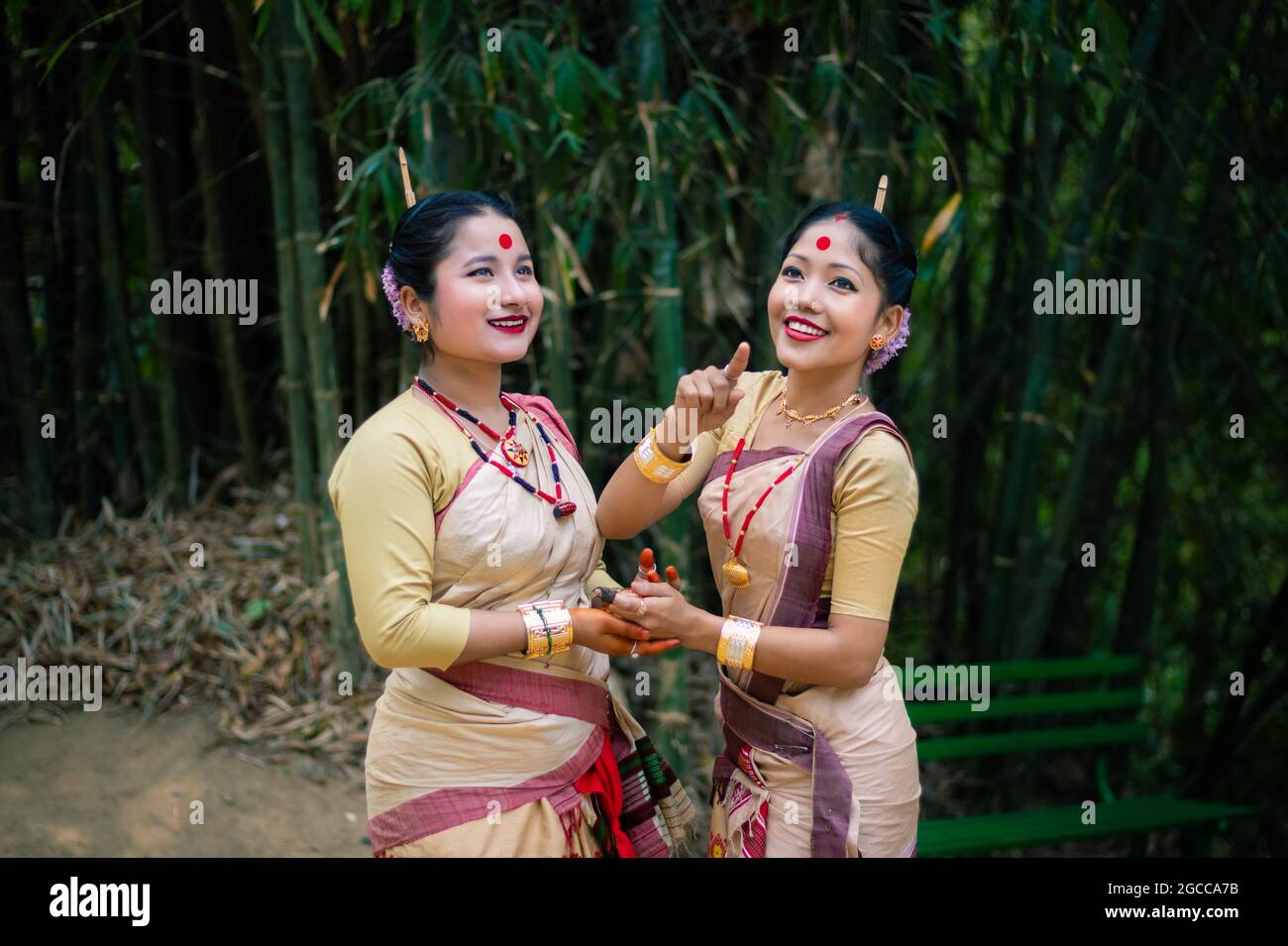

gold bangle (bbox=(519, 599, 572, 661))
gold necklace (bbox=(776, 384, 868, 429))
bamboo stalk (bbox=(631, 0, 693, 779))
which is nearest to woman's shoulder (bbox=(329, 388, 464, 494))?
gold bangle (bbox=(519, 599, 572, 661))

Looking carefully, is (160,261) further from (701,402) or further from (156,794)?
(701,402)

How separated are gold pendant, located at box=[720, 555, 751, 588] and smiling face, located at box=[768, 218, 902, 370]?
321 millimetres

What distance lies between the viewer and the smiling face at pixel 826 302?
178 cm

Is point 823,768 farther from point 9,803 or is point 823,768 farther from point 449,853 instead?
point 9,803

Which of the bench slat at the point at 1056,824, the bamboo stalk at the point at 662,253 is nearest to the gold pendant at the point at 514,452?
the bamboo stalk at the point at 662,253

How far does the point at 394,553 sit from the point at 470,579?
134mm

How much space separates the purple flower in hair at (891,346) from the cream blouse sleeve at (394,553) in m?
0.73

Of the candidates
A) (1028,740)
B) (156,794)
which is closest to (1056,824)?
(1028,740)

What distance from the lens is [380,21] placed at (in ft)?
10.5

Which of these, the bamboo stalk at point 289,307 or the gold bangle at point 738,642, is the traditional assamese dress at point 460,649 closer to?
the gold bangle at point 738,642

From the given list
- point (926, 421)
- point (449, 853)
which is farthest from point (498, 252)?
point (926, 421)

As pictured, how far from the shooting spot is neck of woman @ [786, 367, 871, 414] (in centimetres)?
186

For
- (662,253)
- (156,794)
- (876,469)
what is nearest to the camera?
(876,469)

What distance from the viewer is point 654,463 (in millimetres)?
1800
